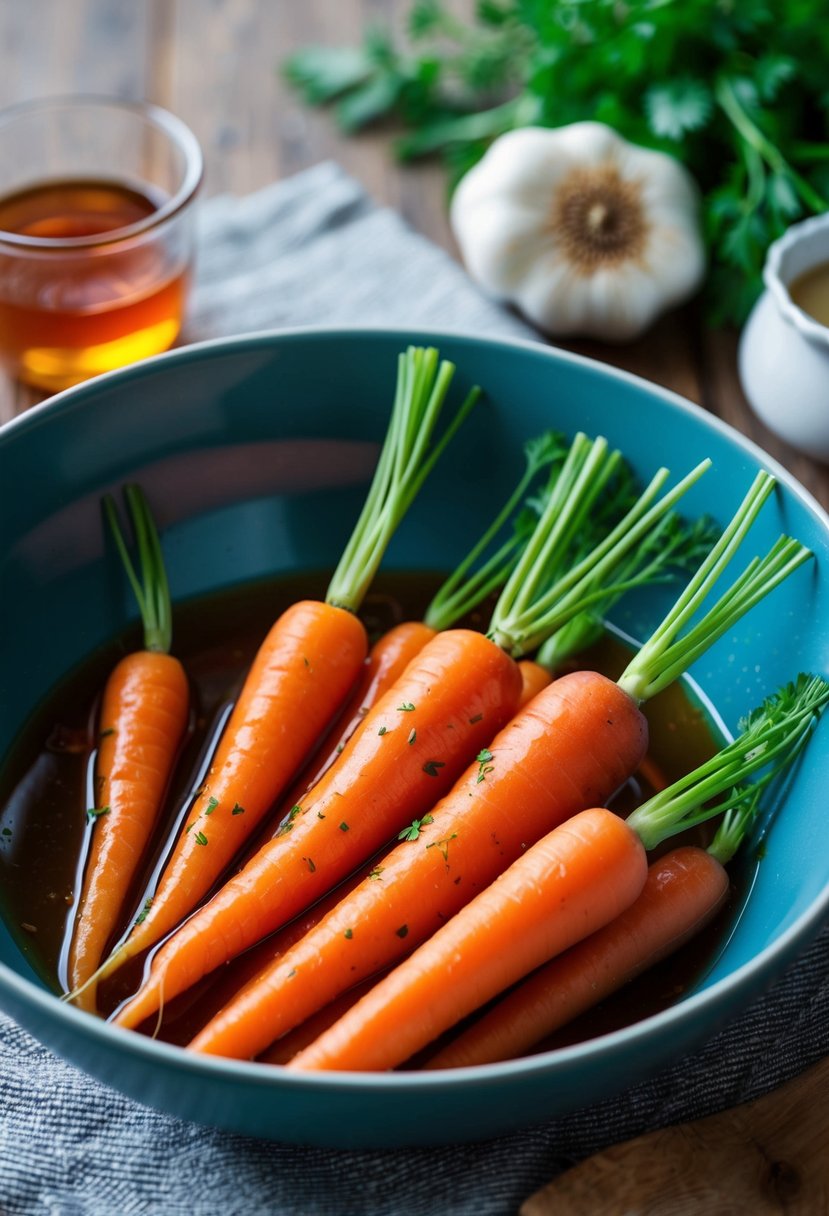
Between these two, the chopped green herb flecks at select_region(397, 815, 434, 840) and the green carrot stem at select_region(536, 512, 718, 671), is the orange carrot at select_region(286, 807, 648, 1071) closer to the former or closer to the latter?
the chopped green herb flecks at select_region(397, 815, 434, 840)

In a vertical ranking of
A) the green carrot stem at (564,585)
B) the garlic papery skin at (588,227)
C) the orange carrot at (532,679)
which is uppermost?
the garlic papery skin at (588,227)

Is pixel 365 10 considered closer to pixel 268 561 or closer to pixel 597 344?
pixel 597 344

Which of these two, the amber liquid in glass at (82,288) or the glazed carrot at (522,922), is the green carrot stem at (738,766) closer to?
the glazed carrot at (522,922)

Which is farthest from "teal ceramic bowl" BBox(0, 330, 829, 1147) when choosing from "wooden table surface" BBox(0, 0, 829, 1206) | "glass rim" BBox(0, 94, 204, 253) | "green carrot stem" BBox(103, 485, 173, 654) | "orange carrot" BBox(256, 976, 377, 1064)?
"wooden table surface" BBox(0, 0, 829, 1206)

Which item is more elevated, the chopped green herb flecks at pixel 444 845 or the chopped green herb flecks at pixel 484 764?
the chopped green herb flecks at pixel 484 764

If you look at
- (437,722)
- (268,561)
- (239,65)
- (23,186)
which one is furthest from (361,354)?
(239,65)

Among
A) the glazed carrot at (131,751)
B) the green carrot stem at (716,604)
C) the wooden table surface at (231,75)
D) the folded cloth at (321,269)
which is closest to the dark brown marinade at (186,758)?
the glazed carrot at (131,751)
